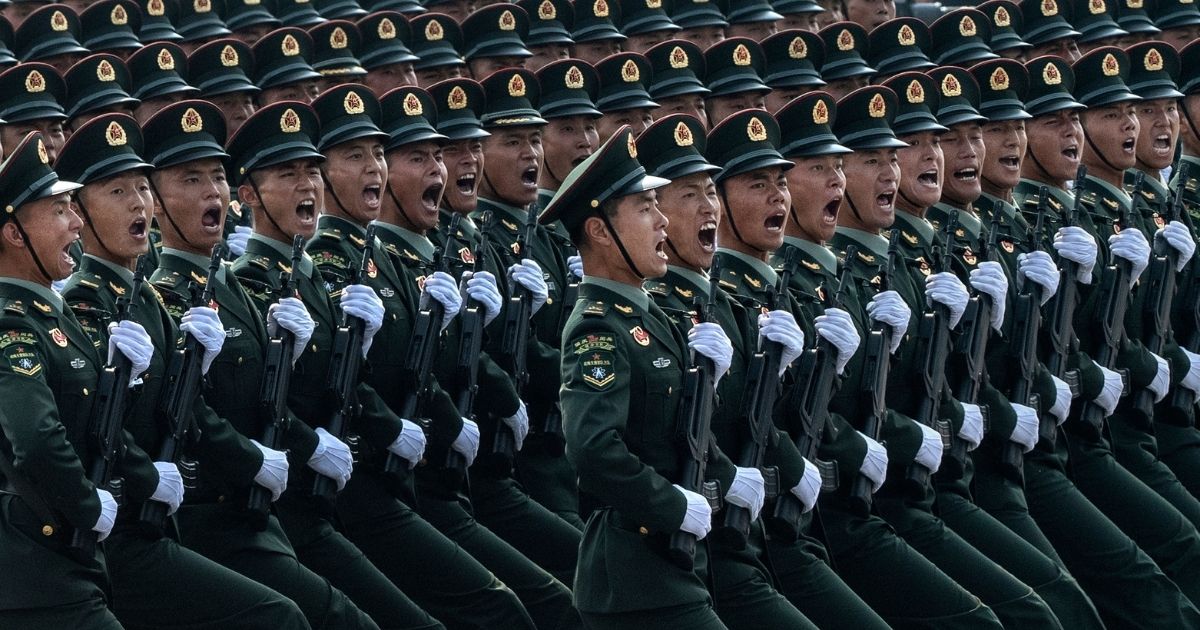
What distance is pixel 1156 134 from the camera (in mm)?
13289

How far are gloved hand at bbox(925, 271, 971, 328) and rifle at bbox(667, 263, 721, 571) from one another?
223cm

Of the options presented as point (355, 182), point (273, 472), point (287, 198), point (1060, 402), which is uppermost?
point (287, 198)

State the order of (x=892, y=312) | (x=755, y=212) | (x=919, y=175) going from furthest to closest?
(x=919, y=175) < (x=892, y=312) < (x=755, y=212)

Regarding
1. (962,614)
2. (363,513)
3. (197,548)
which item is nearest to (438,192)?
(363,513)

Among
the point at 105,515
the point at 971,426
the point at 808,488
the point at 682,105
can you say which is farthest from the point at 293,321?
the point at 682,105

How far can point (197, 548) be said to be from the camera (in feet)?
31.4

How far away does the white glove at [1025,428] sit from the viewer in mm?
11008

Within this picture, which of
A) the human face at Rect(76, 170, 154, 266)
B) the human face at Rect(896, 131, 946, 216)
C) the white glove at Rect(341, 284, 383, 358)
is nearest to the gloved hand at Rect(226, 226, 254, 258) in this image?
the white glove at Rect(341, 284, 383, 358)

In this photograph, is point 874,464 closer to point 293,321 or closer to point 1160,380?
point 293,321

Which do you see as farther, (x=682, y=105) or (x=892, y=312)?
(x=682, y=105)

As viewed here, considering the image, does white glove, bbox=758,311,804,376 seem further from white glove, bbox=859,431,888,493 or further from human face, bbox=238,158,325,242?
human face, bbox=238,158,325,242

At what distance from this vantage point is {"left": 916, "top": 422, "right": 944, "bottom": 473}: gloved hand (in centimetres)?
1021

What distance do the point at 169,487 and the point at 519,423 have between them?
98.1 inches

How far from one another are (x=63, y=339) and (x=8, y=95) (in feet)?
13.4
